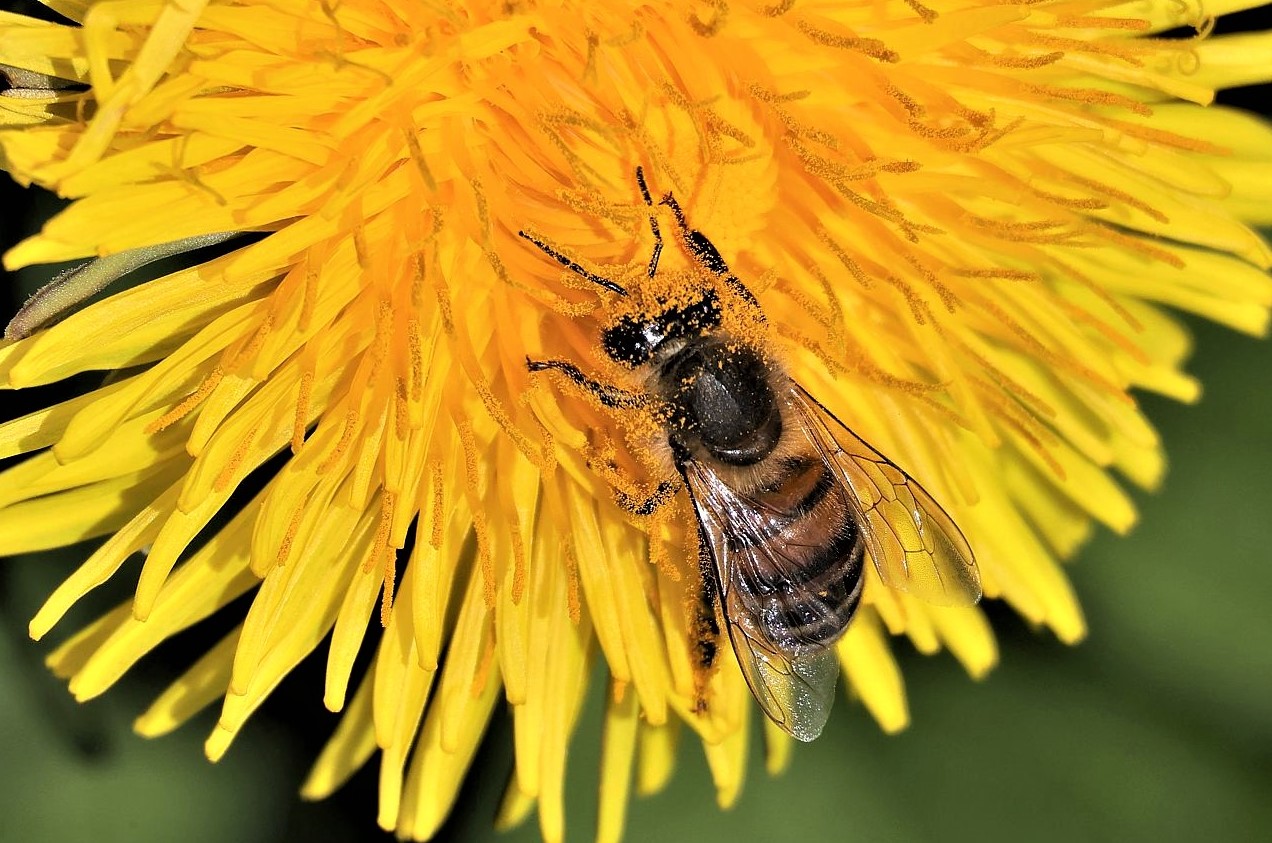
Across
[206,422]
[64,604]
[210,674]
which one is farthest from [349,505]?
[210,674]

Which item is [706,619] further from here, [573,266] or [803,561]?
[573,266]

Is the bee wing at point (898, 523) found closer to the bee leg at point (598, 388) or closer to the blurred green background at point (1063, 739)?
the bee leg at point (598, 388)

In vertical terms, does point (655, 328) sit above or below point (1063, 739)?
above

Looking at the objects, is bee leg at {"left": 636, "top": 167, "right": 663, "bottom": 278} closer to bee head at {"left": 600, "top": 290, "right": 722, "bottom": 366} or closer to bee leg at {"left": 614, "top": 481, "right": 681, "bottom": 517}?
bee head at {"left": 600, "top": 290, "right": 722, "bottom": 366}

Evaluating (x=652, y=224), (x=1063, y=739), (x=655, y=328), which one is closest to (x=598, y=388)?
(x=655, y=328)

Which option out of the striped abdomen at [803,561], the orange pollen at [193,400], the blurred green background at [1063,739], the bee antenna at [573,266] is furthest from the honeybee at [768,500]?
the blurred green background at [1063,739]

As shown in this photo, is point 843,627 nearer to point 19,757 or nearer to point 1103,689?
point 1103,689
